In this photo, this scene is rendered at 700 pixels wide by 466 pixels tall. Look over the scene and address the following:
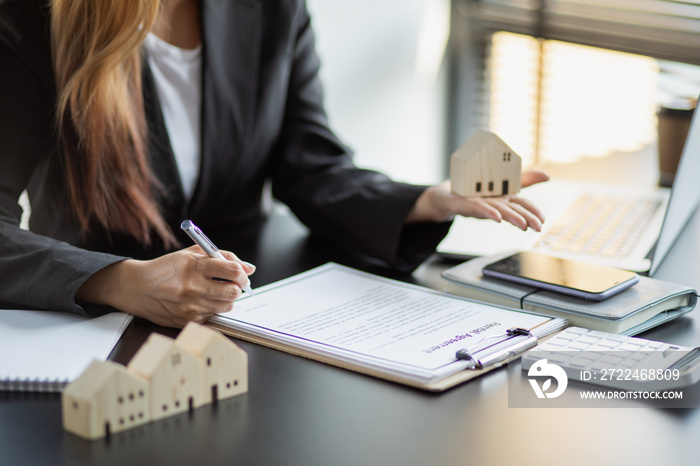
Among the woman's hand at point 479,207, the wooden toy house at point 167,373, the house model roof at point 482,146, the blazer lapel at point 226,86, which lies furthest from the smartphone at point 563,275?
the blazer lapel at point 226,86

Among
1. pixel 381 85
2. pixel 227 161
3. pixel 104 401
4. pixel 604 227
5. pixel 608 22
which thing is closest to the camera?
pixel 104 401

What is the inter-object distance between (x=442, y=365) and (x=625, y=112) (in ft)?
6.74

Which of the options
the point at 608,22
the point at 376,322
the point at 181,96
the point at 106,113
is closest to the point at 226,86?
the point at 181,96

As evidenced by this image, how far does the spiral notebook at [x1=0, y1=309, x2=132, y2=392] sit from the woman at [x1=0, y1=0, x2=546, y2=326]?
21 millimetres

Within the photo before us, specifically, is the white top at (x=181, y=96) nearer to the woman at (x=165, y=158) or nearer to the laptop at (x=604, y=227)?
the woman at (x=165, y=158)

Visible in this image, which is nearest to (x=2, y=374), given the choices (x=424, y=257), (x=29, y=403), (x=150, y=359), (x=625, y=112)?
(x=29, y=403)

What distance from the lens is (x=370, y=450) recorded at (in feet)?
2.11

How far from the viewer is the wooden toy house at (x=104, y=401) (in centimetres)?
63

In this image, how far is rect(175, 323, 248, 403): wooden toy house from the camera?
2.25 ft

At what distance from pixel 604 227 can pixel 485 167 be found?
A: 352 mm

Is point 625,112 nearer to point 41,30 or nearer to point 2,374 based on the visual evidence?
point 41,30

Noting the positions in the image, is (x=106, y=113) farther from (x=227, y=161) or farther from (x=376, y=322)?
(x=376, y=322)

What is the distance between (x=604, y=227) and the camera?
1291mm

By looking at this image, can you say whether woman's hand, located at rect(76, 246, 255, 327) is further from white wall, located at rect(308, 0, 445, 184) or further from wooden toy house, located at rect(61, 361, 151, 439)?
white wall, located at rect(308, 0, 445, 184)
